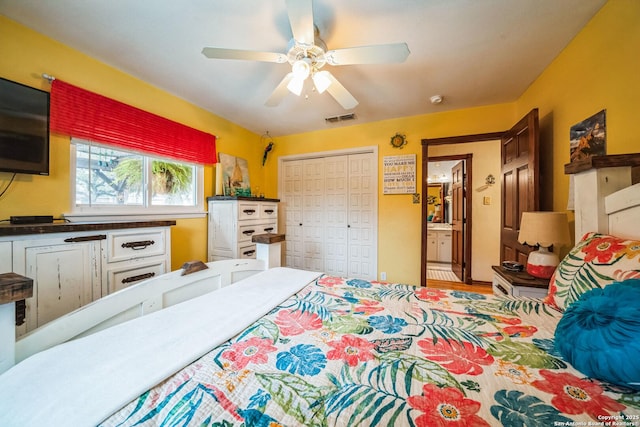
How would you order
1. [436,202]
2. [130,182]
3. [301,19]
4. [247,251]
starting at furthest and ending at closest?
[436,202], [247,251], [130,182], [301,19]

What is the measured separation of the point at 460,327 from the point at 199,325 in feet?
3.27

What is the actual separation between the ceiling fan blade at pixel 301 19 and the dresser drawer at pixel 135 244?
1839 millimetres

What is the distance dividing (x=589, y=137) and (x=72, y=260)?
3.50 m

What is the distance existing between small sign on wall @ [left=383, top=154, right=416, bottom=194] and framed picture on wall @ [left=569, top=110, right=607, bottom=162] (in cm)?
144

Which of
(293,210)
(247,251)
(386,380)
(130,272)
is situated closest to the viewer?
(386,380)

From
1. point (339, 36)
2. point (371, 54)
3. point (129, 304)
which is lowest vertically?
point (129, 304)

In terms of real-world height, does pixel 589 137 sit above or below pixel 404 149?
below

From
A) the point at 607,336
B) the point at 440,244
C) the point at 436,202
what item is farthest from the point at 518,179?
the point at 436,202

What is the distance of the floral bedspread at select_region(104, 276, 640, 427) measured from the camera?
1.57 ft

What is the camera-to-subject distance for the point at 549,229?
57.9 inches

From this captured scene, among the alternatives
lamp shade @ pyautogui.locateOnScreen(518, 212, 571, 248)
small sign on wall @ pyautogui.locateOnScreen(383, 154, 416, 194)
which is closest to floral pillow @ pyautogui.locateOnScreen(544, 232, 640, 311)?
lamp shade @ pyautogui.locateOnScreen(518, 212, 571, 248)

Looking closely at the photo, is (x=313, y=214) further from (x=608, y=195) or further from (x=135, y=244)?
(x=608, y=195)

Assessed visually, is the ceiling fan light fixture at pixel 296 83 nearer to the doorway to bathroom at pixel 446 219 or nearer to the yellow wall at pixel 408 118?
the yellow wall at pixel 408 118

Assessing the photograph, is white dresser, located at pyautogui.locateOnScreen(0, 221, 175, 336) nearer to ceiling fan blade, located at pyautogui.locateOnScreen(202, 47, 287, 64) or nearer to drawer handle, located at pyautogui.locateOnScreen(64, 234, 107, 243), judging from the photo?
drawer handle, located at pyautogui.locateOnScreen(64, 234, 107, 243)
